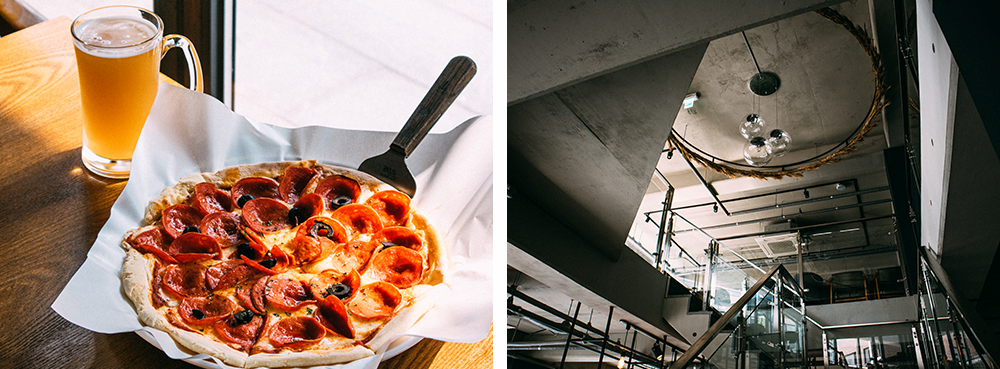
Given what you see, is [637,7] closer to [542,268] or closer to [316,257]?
[316,257]

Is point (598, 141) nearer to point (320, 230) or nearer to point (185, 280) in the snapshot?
A: point (320, 230)

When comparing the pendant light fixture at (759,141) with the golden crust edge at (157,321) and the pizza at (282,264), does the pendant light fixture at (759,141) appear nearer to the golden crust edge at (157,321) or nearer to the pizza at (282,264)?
the pizza at (282,264)

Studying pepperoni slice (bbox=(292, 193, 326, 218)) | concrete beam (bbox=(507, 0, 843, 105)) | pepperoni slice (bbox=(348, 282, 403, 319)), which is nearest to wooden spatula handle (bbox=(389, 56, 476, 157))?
pepperoni slice (bbox=(292, 193, 326, 218))

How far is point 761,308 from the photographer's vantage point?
358cm

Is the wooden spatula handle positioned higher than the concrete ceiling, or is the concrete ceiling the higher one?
the concrete ceiling

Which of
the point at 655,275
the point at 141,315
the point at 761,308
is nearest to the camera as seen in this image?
the point at 141,315

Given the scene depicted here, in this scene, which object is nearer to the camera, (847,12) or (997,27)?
(997,27)

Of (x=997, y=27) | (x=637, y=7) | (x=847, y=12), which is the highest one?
(x=847, y=12)

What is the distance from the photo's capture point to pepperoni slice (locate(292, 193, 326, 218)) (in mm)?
1194

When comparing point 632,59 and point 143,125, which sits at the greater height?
point 632,59

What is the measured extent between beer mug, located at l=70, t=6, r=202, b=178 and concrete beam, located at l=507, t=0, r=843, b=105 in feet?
5.11

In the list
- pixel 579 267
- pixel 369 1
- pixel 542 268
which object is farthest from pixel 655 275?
pixel 369 1

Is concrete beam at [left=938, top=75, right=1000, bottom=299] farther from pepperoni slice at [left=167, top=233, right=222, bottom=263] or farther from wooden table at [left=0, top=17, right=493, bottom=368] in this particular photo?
pepperoni slice at [left=167, top=233, right=222, bottom=263]

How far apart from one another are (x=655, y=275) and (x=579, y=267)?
1.50m
